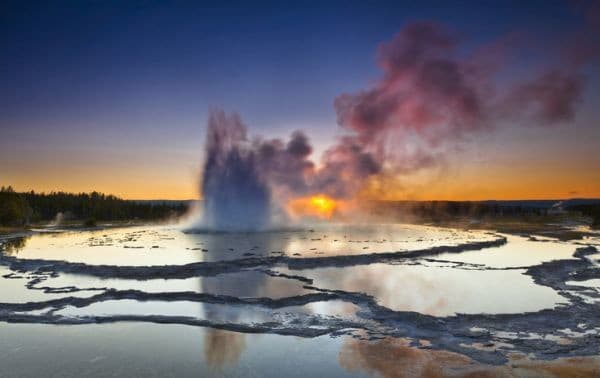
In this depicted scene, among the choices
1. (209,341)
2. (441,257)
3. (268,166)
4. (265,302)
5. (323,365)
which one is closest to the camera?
(323,365)

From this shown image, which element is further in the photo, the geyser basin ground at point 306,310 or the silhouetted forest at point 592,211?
the silhouetted forest at point 592,211

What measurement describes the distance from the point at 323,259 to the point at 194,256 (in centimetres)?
672

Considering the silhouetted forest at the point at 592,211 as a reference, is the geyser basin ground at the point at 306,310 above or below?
below

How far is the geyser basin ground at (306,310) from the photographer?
913 cm

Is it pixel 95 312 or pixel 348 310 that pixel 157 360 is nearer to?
pixel 95 312

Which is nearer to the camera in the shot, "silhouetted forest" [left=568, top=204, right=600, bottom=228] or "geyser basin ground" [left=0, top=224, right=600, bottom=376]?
"geyser basin ground" [left=0, top=224, right=600, bottom=376]

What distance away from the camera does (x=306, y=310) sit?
12875 mm

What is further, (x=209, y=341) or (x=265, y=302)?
(x=265, y=302)

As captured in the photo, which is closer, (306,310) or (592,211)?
(306,310)

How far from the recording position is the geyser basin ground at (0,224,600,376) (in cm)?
913

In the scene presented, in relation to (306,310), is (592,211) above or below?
above

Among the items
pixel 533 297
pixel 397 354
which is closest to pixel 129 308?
pixel 397 354

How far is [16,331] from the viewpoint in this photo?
36.1ft

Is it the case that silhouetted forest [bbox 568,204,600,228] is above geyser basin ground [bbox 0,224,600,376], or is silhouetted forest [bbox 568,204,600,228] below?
above
